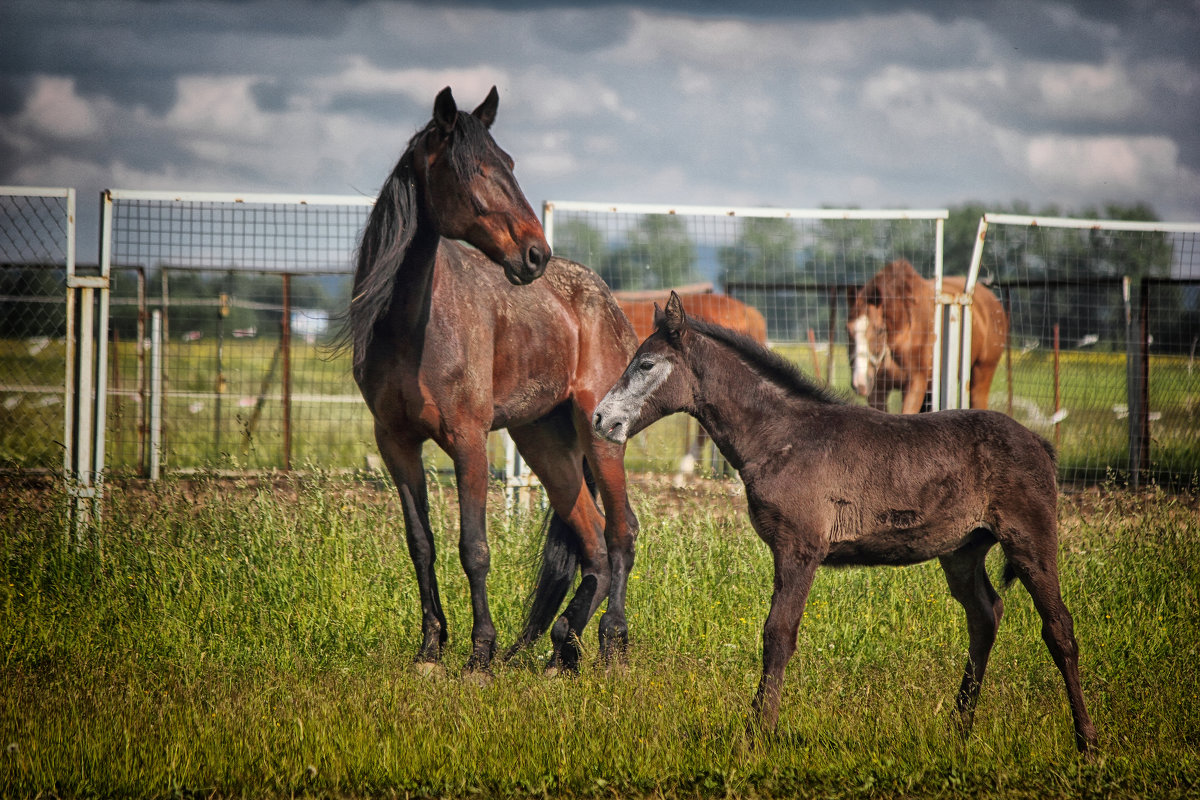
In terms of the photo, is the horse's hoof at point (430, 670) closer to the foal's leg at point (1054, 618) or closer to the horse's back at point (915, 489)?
the horse's back at point (915, 489)

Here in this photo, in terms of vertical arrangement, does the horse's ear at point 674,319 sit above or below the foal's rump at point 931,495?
above

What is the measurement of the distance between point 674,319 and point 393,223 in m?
1.71

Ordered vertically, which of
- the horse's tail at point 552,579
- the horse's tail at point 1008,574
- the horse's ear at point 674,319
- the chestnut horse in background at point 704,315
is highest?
the chestnut horse in background at point 704,315

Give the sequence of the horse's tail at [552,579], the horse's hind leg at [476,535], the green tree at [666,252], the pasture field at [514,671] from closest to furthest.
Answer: the pasture field at [514,671] < the horse's hind leg at [476,535] < the horse's tail at [552,579] < the green tree at [666,252]

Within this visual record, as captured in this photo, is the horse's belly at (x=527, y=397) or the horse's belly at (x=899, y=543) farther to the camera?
the horse's belly at (x=527, y=397)

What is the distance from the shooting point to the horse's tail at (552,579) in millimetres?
5605

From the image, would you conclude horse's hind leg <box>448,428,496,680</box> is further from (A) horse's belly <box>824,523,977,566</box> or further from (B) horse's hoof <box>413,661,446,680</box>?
(A) horse's belly <box>824,523,977,566</box>

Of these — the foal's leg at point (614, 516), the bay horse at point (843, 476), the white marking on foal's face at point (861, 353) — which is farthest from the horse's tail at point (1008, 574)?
the white marking on foal's face at point (861, 353)

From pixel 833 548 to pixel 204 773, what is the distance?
2724 millimetres

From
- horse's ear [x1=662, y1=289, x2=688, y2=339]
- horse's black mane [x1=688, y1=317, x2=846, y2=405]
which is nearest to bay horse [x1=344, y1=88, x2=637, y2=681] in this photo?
horse's ear [x1=662, y1=289, x2=688, y2=339]

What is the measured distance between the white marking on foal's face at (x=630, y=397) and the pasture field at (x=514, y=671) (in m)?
1.32

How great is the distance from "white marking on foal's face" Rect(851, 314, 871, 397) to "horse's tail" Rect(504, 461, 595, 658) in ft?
18.0

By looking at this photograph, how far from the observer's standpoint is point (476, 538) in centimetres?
498

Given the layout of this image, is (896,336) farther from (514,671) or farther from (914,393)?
(514,671)
